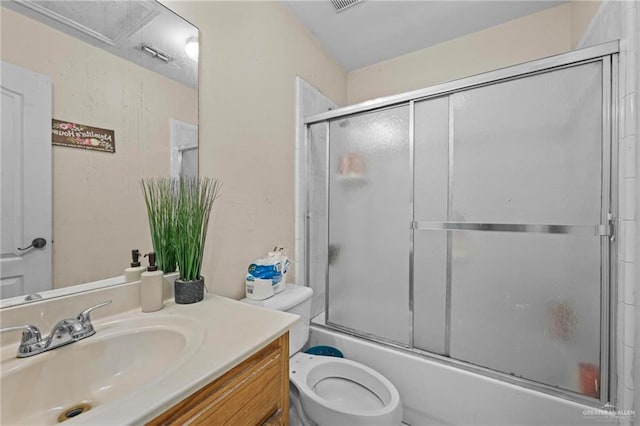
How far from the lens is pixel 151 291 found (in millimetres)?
896

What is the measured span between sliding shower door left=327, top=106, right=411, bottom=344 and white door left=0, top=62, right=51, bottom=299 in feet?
4.37

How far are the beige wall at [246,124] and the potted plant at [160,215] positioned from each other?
0.70ft

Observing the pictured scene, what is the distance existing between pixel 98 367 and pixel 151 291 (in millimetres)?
239

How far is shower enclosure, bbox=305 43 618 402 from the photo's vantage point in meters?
1.07

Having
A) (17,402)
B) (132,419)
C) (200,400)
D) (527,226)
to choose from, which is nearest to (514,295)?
(527,226)

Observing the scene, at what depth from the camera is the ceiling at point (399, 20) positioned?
5.45 feet

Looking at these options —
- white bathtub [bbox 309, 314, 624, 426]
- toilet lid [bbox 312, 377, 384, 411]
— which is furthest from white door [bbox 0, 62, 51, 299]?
white bathtub [bbox 309, 314, 624, 426]

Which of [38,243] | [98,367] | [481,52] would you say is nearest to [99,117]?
[38,243]

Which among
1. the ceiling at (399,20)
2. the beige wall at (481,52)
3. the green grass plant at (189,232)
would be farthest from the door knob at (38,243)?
the beige wall at (481,52)

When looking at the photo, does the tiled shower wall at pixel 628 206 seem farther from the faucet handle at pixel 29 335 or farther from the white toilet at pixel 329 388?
the faucet handle at pixel 29 335

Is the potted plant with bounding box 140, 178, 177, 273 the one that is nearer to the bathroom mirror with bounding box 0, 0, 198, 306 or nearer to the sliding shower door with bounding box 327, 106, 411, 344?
the bathroom mirror with bounding box 0, 0, 198, 306

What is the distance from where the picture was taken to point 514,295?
122cm

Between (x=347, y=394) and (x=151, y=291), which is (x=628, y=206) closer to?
(x=347, y=394)

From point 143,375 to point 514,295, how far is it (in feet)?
4.80
